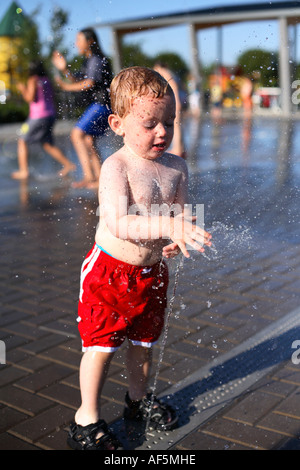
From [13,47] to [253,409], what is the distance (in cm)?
3047

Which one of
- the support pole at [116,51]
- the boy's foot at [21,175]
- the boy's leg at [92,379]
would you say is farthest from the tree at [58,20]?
the boy's foot at [21,175]

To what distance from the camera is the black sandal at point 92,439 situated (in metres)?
2.21

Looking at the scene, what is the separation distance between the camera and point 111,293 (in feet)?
7.21

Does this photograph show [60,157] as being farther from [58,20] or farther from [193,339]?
[193,339]

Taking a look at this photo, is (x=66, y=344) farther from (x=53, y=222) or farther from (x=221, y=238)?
(x=53, y=222)

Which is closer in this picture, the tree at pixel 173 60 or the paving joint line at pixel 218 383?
the paving joint line at pixel 218 383

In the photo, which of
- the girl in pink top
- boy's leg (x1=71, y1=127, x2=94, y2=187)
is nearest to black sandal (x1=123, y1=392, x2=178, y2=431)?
boy's leg (x1=71, y1=127, x2=94, y2=187)

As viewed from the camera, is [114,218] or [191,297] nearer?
[114,218]

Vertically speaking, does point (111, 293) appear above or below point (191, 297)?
above

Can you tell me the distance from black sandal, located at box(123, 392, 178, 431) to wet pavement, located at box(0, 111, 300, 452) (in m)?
0.05

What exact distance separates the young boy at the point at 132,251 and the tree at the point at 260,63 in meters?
0.77

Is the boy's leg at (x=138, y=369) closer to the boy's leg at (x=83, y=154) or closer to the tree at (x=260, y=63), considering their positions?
the tree at (x=260, y=63)

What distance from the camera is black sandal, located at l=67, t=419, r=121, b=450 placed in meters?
2.21
